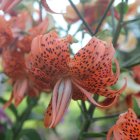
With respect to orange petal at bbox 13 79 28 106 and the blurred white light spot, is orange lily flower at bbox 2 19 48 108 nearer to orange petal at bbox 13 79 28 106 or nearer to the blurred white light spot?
orange petal at bbox 13 79 28 106

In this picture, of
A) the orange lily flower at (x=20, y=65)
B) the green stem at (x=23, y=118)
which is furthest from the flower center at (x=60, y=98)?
the green stem at (x=23, y=118)

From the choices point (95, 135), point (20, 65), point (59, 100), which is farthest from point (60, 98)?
point (20, 65)

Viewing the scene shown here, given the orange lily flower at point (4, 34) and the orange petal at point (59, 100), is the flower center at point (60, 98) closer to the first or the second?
the orange petal at point (59, 100)

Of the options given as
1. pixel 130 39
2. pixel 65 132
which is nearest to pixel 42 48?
pixel 130 39

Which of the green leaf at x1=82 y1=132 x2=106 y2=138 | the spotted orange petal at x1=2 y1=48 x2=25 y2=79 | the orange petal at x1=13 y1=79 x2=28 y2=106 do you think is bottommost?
the green leaf at x1=82 y1=132 x2=106 y2=138

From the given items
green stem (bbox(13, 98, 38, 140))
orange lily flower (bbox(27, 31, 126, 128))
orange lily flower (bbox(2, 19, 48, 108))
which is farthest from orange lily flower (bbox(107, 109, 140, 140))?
green stem (bbox(13, 98, 38, 140))

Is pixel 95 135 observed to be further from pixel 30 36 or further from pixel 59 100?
pixel 30 36

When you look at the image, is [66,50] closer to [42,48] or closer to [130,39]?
[42,48]
